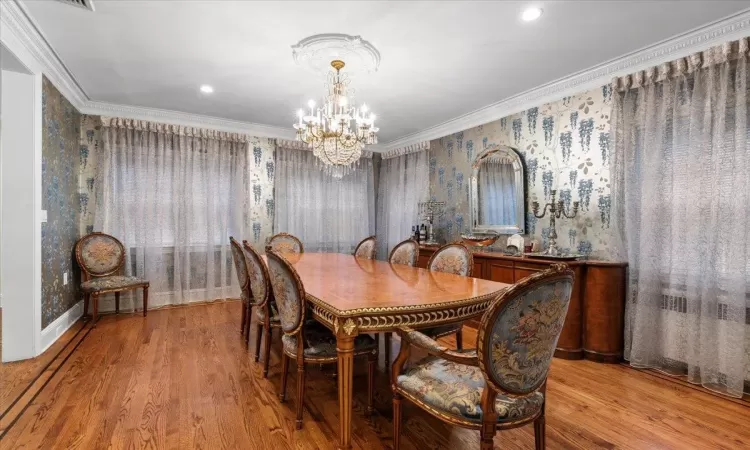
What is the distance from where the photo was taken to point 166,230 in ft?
14.8

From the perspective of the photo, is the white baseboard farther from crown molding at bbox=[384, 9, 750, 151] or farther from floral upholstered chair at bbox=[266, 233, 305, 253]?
crown molding at bbox=[384, 9, 750, 151]

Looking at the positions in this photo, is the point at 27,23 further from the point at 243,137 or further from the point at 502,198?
the point at 502,198

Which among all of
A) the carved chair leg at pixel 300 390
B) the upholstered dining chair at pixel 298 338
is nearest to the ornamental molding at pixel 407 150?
the upholstered dining chair at pixel 298 338

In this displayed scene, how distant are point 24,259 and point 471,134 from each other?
4597 millimetres

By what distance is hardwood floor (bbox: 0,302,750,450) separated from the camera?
1785 millimetres

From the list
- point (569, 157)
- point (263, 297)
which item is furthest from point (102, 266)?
point (569, 157)

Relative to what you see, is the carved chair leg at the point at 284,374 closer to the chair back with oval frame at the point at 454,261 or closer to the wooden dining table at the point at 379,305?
the wooden dining table at the point at 379,305

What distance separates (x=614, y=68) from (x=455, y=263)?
7.16 feet

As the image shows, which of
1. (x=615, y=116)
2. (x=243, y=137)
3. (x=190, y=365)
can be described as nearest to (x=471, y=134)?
(x=615, y=116)

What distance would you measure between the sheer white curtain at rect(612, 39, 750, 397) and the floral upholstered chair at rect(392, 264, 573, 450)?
1.82m

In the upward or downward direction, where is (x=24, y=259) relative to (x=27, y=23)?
downward

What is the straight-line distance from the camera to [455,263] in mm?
2713

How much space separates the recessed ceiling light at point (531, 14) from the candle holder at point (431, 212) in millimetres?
2860

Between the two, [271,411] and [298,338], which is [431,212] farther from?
[271,411]
